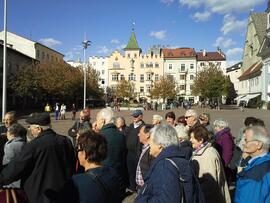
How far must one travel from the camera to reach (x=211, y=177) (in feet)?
17.0

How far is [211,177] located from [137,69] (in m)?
110

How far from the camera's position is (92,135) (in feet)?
13.0

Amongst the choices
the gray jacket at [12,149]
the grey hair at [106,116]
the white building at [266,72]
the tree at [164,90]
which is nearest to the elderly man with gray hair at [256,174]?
the grey hair at [106,116]

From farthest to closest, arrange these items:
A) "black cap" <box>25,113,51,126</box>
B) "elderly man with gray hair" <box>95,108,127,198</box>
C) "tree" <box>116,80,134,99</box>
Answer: "tree" <box>116,80,134,99</box>, "elderly man with gray hair" <box>95,108,127,198</box>, "black cap" <box>25,113,51,126</box>

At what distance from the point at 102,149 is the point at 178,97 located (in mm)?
107543

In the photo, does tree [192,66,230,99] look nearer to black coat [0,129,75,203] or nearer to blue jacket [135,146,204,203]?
black coat [0,129,75,203]

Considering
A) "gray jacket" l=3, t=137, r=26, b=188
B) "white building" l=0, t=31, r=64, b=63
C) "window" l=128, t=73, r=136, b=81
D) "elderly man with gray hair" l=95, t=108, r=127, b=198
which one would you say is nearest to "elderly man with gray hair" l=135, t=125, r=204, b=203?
"gray jacket" l=3, t=137, r=26, b=188

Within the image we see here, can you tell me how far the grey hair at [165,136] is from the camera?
13.0 ft

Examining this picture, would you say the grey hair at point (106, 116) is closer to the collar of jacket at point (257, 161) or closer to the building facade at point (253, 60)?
the collar of jacket at point (257, 161)

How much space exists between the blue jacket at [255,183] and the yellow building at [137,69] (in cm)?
10884

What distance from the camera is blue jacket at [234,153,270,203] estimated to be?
13.2 feet

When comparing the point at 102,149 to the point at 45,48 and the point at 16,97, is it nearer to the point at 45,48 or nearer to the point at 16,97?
the point at 16,97

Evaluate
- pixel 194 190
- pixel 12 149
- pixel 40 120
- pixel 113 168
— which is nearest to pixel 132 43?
pixel 12 149

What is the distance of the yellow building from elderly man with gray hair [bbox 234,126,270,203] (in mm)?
Result: 108495
